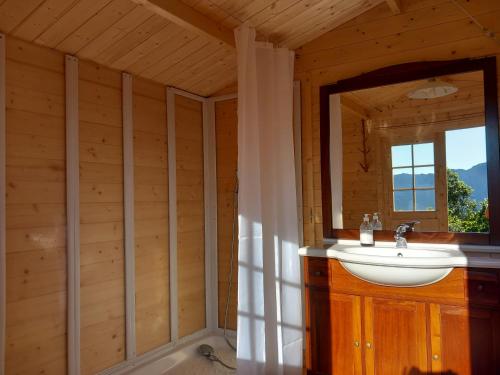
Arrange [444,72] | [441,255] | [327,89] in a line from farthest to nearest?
[327,89], [444,72], [441,255]

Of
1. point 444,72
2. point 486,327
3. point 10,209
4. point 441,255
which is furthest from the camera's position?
point 444,72

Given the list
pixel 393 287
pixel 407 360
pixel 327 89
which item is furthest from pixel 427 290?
pixel 327 89

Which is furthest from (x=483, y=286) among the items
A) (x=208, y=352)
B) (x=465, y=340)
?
(x=208, y=352)

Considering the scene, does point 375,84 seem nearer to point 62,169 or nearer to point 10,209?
point 62,169

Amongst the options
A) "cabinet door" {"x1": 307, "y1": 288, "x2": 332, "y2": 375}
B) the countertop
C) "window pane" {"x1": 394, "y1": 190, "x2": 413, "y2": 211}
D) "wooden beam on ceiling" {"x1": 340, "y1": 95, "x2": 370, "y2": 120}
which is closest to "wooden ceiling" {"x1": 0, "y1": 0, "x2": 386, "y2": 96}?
"wooden beam on ceiling" {"x1": 340, "y1": 95, "x2": 370, "y2": 120}

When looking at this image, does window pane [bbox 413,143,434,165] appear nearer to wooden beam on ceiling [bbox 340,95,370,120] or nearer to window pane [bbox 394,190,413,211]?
window pane [bbox 394,190,413,211]

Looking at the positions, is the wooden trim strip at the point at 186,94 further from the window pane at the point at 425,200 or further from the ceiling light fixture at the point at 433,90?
the window pane at the point at 425,200

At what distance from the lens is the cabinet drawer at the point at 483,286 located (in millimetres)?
1946

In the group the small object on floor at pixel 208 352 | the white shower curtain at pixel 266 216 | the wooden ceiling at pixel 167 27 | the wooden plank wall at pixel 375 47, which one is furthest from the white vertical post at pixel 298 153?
the small object on floor at pixel 208 352

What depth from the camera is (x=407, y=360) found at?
213cm

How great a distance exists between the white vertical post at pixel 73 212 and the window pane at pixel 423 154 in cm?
200

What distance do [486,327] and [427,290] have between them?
0.96 ft

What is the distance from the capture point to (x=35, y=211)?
2180mm

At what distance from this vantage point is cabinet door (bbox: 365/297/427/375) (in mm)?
2098
